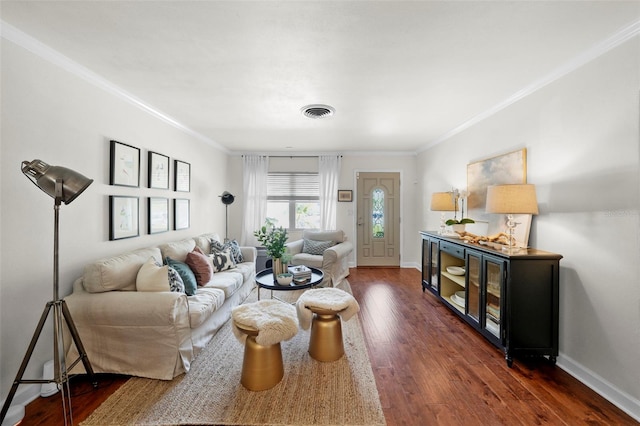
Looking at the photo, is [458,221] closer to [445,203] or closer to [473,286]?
[445,203]

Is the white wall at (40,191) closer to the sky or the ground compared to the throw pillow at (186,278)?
closer to the sky

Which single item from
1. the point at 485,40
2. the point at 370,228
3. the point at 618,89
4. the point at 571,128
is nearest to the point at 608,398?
the point at 571,128

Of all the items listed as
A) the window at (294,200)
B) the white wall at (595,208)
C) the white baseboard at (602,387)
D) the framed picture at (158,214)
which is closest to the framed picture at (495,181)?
the white wall at (595,208)

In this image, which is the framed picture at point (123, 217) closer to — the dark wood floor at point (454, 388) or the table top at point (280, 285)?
the dark wood floor at point (454, 388)

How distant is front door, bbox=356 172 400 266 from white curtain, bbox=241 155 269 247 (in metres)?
1.96

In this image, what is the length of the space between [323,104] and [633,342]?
3.06 metres

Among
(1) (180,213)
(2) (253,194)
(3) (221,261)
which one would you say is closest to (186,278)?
(3) (221,261)

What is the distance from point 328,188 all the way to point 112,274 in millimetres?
3865

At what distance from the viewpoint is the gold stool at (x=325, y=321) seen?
220 centimetres

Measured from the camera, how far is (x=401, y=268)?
17.5 ft

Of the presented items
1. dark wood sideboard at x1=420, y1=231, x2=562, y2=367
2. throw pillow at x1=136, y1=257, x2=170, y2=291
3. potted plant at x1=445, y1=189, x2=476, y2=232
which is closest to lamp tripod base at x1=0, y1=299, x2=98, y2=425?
throw pillow at x1=136, y1=257, x2=170, y2=291

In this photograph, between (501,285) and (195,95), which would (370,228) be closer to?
(501,285)

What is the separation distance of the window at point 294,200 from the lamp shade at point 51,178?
12.8ft

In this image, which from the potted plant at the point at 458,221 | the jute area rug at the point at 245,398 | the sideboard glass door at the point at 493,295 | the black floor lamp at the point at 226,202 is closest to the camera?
the jute area rug at the point at 245,398
